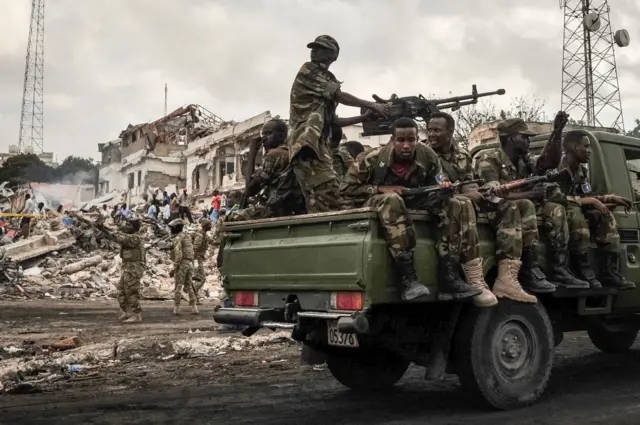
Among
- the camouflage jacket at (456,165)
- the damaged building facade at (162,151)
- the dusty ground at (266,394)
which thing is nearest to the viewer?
the dusty ground at (266,394)

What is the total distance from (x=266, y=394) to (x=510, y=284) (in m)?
2.24

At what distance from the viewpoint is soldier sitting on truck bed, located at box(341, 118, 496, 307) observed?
4.45m

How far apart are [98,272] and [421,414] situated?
16329mm

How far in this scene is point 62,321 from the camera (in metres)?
11.9

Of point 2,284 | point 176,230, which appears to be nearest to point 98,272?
point 2,284

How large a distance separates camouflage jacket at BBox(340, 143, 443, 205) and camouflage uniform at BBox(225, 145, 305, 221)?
106cm

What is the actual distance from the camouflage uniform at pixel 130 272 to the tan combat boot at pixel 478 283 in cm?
810

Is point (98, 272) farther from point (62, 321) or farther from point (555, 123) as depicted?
point (555, 123)

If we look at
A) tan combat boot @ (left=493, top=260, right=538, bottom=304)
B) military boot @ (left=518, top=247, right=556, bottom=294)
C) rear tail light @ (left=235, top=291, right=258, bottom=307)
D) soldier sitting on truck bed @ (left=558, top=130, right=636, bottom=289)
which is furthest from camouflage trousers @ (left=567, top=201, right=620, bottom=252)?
rear tail light @ (left=235, top=291, right=258, bottom=307)

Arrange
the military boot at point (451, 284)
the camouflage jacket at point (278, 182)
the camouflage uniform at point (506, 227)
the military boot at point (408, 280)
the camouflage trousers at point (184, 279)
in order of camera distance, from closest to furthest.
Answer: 1. the military boot at point (408, 280)
2. the military boot at point (451, 284)
3. the camouflage uniform at point (506, 227)
4. the camouflage jacket at point (278, 182)
5. the camouflage trousers at point (184, 279)

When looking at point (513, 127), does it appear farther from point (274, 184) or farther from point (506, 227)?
point (274, 184)

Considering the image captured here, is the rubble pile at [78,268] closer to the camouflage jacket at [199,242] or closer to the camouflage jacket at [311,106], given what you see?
the camouflage jacket at [199,242]

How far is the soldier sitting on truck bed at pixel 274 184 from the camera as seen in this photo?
627cm

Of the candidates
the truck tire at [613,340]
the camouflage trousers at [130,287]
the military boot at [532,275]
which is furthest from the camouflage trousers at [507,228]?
the camouflage trousers at [130,287]
